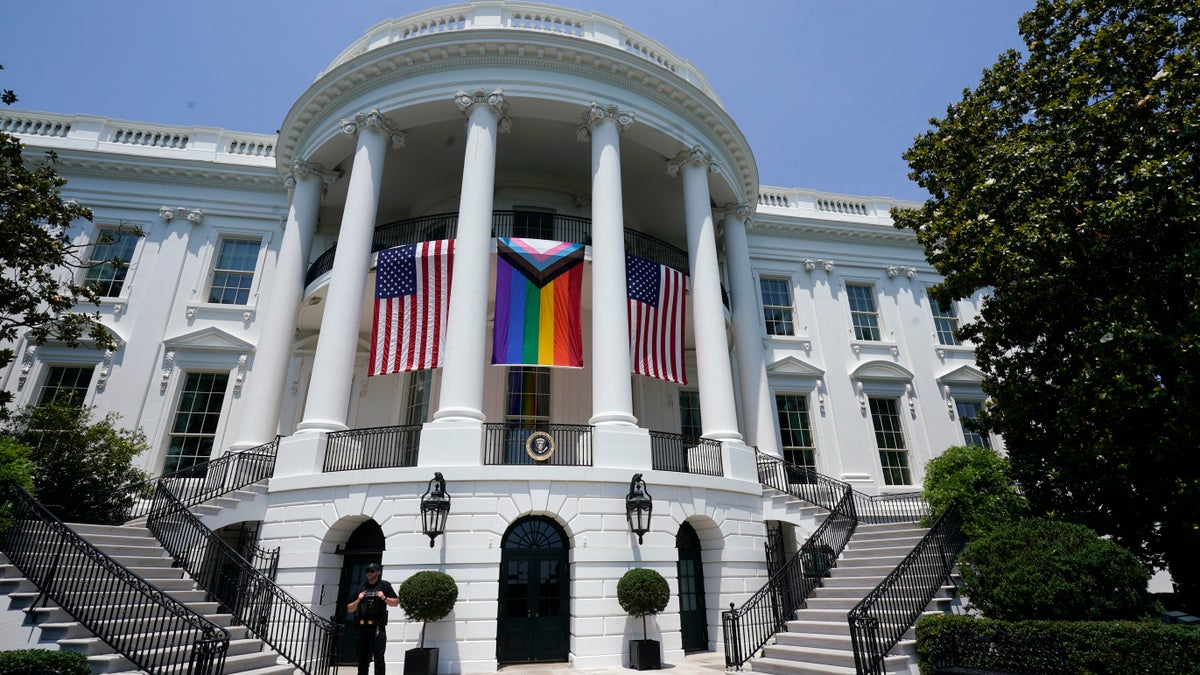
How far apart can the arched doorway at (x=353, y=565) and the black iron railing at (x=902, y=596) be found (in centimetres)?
840

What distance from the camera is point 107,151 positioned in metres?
18.7

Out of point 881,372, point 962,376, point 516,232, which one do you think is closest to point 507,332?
point 516,232

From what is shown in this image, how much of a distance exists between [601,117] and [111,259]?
15718mm

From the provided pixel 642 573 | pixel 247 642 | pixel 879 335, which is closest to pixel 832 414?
pixel 879 335

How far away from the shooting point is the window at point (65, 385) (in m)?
15.9

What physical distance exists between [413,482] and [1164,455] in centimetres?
1218

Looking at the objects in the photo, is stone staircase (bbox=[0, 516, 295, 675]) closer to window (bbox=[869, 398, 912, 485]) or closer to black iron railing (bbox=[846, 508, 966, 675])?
black iron railing (bbox=[846, 508, 966, 675])

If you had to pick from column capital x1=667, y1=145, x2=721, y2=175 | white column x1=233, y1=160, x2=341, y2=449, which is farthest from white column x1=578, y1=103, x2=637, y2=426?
white column x1=233, y1=160, x2=341, y2=449

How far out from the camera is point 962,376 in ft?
70.9

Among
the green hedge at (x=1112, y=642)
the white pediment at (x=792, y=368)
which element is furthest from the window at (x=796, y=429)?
the green hedge at (x=1112, y=642)

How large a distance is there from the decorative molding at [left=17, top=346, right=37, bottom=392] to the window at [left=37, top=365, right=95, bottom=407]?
0.40 meters

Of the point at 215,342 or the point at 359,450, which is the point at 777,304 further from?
the point at 215,342

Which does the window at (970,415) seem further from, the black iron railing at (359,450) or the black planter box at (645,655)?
the black iron railing at (359,450)

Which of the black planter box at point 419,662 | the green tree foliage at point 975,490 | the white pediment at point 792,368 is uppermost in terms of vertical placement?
the white pediment at point 792,368
